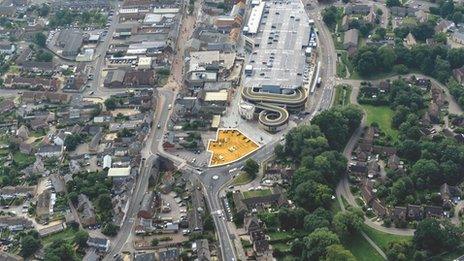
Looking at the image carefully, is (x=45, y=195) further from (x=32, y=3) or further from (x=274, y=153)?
(x=32, y=3)

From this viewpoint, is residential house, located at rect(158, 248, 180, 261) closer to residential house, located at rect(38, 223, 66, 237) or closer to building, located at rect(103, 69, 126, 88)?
residential house, located at rect(38, 223, 66, 237)

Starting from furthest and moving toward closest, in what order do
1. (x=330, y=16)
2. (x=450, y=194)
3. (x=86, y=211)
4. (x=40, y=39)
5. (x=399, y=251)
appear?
(x=330, y=16) < (x=40, y=39) < (x=450, y=194) < (x=86, y=211) < (x=399, y=251)

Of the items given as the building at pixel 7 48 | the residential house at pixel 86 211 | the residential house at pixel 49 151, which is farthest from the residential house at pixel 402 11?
the building at pixel 7 48

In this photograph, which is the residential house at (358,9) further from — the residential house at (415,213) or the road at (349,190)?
the residential house at (415,213)

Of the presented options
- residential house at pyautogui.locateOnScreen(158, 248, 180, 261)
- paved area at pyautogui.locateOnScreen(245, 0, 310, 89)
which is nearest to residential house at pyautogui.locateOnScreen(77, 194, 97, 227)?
residential house at pyautogui.locateOnScreen(158, 248, 180, 261)

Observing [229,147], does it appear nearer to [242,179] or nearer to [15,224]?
[242,179]

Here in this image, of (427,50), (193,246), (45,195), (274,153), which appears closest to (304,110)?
(274,153)

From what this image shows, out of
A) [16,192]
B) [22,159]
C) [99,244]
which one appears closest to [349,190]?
[99,244]
